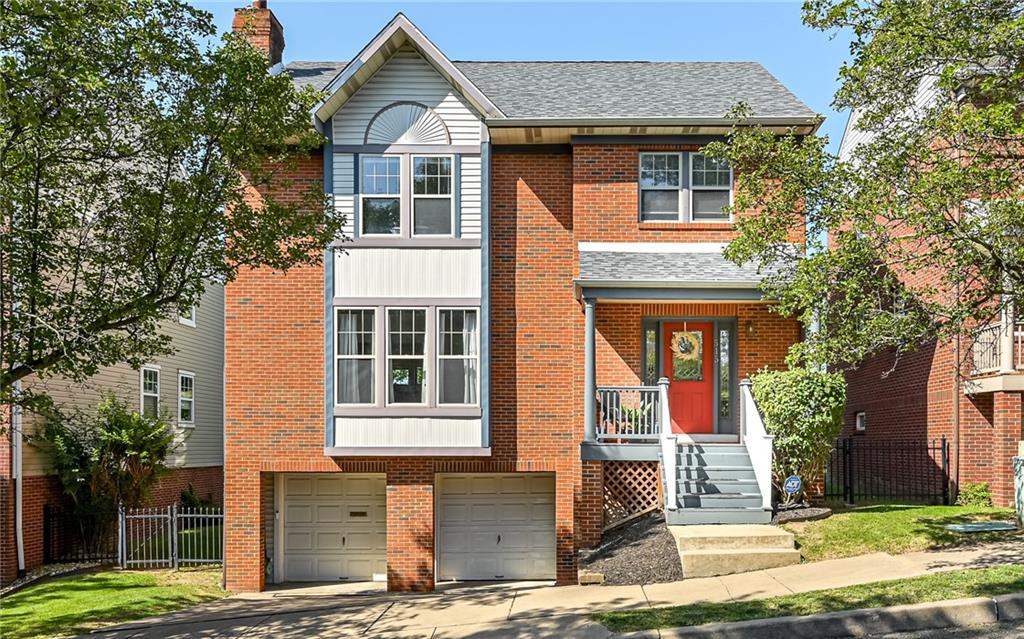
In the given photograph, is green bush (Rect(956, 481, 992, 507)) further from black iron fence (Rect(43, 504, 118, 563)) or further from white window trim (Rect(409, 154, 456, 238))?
black iron fence (Rect(43, 504, 118, 563))

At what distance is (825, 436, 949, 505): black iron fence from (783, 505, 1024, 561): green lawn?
7.56 ft

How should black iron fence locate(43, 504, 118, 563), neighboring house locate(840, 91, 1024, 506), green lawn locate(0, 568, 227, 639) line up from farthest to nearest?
black iron fence locate(43, 504, 118, 563)
neighboring house locate(840, 91, 1024, 506)
green lawn locate(0, 568, 227, 639)

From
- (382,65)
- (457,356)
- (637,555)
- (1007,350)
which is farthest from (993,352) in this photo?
(382,65)

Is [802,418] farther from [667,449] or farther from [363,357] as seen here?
[363,357]

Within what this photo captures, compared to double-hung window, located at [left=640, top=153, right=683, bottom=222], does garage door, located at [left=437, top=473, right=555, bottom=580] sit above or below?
below

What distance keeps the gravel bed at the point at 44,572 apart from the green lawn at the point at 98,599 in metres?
0.36

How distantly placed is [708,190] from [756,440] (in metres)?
4.86

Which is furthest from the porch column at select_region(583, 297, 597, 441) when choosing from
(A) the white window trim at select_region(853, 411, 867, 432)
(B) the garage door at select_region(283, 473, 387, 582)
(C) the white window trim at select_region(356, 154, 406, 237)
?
(A) the white window trim at select_region(853, 411, 867, 432)

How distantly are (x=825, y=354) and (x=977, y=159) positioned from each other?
288 cm

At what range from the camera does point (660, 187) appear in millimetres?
16922

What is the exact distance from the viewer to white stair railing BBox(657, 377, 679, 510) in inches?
561

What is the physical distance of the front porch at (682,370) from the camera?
14.7 metres

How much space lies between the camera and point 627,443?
53.9 feet

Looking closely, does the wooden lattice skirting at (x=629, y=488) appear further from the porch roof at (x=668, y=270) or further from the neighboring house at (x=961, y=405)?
the neighboring house at (x=961, y=405)
